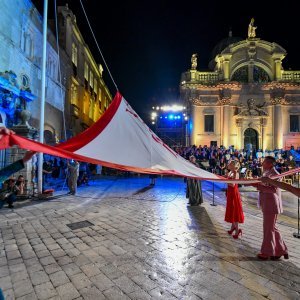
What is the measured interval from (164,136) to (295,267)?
38.4m

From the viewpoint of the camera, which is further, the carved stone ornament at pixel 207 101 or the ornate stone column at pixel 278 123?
the carved stone ornament at pixel 207 101

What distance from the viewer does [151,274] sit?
376cm

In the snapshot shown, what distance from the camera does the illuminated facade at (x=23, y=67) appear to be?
1218cm

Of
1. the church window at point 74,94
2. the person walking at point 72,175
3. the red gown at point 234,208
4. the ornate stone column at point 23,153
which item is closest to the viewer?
the red gown at point 234,208

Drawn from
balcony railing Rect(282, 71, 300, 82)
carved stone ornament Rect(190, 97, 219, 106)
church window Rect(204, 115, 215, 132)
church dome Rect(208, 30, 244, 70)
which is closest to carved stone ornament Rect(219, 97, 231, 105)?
carved stone ornament Rect(190, 97, 219, 106)

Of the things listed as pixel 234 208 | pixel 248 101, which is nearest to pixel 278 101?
pixel 248 101

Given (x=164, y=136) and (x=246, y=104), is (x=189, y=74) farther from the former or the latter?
(x=164, y=136)

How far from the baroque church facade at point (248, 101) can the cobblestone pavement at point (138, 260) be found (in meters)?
26.4

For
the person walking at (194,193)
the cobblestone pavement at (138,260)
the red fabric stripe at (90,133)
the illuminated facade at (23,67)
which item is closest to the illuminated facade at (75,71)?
the illuminated facade at (23,67)

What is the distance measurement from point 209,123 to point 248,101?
19.3ft

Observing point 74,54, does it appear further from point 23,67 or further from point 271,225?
point 271,225

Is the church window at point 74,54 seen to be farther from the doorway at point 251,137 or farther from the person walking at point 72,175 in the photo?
the doorway at point 251,137

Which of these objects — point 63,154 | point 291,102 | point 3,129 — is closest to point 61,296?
point 63,154

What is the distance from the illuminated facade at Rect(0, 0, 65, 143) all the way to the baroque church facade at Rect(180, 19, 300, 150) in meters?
18.8
